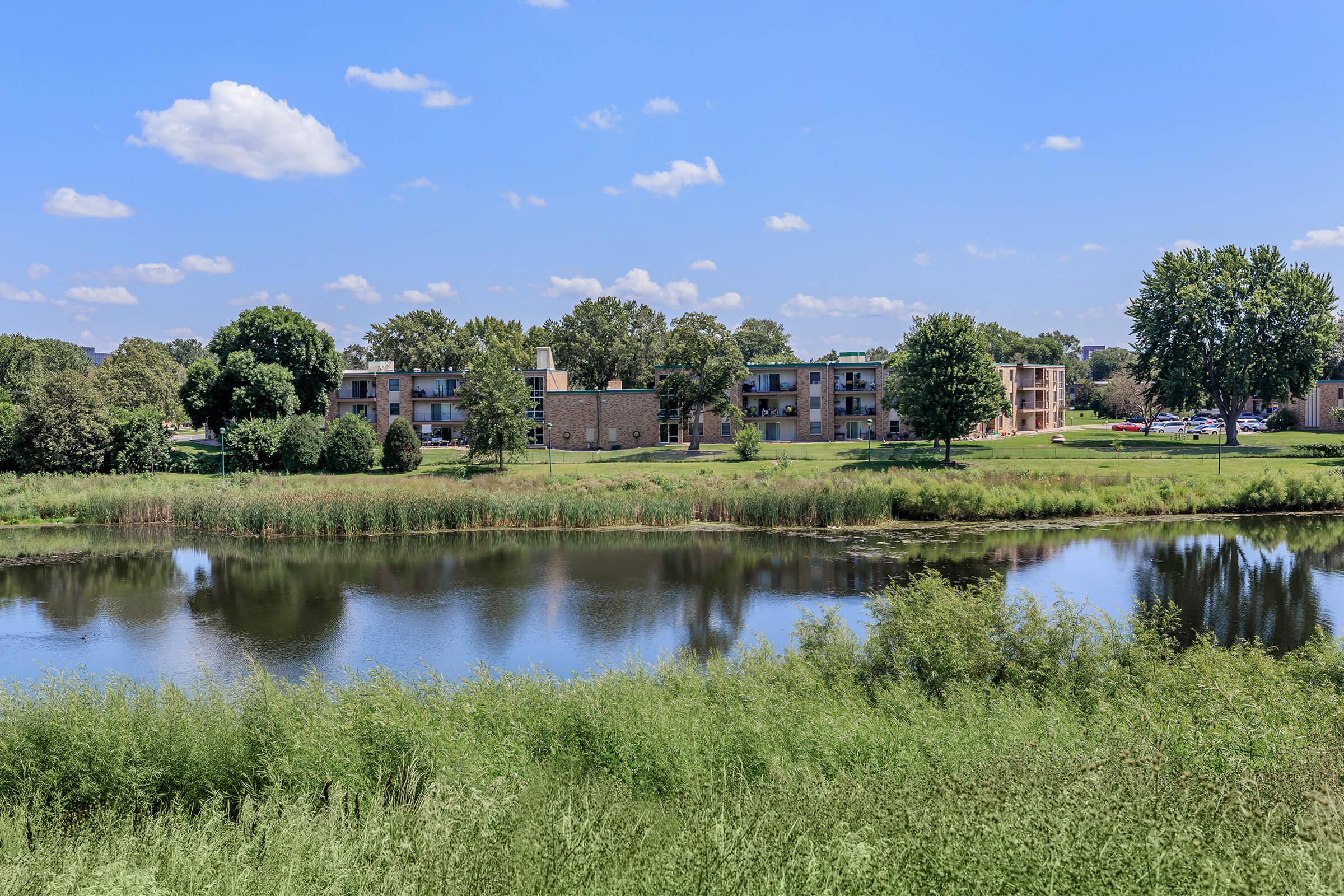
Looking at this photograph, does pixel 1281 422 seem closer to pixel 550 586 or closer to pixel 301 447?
pixel 301 447

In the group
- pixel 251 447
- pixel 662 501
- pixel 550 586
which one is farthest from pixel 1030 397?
pixel 550 586

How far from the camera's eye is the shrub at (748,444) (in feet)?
179

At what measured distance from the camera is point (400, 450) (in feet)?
164

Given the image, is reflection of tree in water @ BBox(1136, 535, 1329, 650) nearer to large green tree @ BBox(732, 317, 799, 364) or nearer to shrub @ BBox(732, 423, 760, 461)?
shrub @ BBox(732, 423, 760, 461)

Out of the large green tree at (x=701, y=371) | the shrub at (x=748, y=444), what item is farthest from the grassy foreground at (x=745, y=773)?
the large green tree at (x=701, y=371)

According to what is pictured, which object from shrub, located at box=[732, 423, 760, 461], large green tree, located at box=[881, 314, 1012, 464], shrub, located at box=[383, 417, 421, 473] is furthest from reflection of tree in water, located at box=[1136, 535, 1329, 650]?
shrub, located at box=[383, 417, 421, 473]

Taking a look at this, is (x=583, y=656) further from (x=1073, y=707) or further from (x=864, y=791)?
(x=864, y=791)

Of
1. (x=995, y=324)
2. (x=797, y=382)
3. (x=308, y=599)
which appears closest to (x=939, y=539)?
(x=308, y=599)

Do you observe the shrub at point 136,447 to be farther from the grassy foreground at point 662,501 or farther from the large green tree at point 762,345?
the large green tree at point 762,345

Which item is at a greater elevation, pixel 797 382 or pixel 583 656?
pixel 797 382

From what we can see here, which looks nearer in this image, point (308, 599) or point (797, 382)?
point (308, 599)

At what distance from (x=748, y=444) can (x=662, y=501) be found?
64.5 feet

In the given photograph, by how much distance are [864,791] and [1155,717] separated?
13.9 ft

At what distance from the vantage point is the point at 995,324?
385 feet
